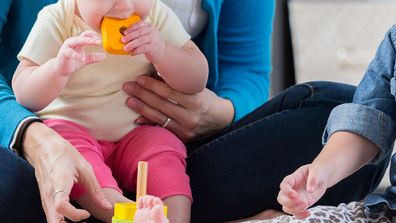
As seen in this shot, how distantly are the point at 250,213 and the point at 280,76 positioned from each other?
1.45 meters

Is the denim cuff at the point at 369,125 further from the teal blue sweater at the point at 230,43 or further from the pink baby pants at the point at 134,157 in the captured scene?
the teal blue sweater at the point at 230,43

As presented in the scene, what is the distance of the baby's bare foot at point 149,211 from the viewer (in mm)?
865

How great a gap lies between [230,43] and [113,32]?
0.47m

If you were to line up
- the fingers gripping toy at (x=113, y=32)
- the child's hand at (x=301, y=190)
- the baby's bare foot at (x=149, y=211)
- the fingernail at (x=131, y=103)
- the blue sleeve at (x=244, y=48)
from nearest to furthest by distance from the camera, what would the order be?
the baby's bare foot at (x=149, y=211) < the child's hand at (x=301, y=190) < the fingers gripping toy at (x=113, y=32) < the fingernail at (x=131, y=103) < the blue sleeve at (x=244, y=48)

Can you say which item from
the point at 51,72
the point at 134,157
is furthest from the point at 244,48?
the point at 51,72

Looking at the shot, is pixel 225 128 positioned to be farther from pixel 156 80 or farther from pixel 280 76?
pixel 280 76

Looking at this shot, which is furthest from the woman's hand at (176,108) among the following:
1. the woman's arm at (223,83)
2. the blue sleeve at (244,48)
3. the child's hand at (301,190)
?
the child's hand at (301,190)

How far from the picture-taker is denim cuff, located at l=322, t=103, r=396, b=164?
1115 millimetres

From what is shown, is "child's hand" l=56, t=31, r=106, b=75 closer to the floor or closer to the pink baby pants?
the pink baby pants

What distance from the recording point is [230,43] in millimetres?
1540

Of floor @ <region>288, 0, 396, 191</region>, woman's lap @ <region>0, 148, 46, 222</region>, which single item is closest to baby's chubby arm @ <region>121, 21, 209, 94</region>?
woman's lap @ <region>0, 148, 46, 222</region>

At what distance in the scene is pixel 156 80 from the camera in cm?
133

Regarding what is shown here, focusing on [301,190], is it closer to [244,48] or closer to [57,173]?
[57,173]

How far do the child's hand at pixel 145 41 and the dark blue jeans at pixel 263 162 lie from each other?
0.21 m
